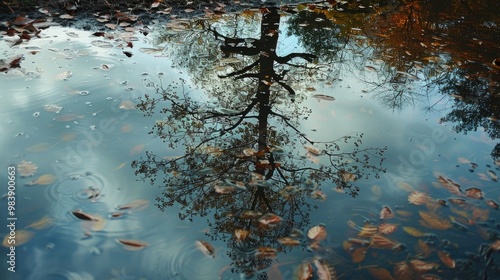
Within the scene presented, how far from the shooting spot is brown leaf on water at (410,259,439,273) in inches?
75.4

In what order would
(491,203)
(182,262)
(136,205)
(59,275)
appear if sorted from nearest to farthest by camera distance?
(59,275) → (182,262) → (136,205) → (491,203)

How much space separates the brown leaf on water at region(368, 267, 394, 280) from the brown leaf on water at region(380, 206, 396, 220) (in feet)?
1.38

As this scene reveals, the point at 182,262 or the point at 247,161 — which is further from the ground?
the point at 247,161

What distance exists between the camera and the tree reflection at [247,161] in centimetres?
221

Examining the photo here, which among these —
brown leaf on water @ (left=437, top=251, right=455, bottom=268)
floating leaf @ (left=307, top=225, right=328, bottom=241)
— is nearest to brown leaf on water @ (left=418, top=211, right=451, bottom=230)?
brown leaf on water @ (left=437, top=251, right=455, bottom=268)

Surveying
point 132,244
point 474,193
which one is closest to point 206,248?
point 132,244

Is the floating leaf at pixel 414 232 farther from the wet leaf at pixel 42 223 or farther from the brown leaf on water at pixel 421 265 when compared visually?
the wet leaf at pixel 42 223

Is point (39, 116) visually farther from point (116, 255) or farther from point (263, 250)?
point (263, 250)

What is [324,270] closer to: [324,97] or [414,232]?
[414,232]

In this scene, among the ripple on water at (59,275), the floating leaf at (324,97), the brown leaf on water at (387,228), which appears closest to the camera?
the ripple on water at (59,275)

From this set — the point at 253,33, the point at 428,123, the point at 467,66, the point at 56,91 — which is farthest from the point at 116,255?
the point at 467,66

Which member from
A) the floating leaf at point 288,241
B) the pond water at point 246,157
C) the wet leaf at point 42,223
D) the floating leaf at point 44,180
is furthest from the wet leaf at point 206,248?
the floating leaf at point 44,180

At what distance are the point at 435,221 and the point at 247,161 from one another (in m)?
1.31

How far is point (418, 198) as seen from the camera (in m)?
2.43
